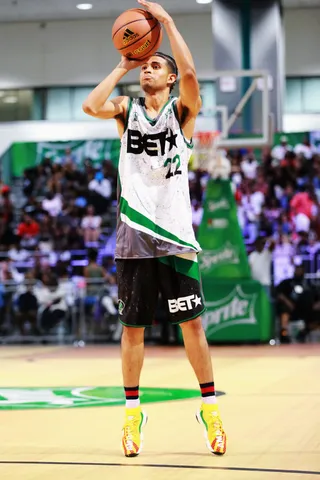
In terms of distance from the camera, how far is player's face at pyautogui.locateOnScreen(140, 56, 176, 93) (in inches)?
184

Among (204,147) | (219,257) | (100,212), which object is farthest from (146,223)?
(100,212)

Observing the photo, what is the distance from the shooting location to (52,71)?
26328 millimetres

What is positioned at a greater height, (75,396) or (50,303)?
(50,303)

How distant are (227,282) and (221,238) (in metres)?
0.74

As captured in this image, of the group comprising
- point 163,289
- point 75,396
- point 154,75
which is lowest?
point 75,396

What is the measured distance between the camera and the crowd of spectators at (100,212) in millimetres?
17141

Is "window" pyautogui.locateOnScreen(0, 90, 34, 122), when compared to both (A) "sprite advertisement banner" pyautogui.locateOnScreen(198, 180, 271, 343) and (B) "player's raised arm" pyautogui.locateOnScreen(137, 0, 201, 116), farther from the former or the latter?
(B) "player's raised arm" pyautogui.locateOnScreen(137, 0, 201, 116)

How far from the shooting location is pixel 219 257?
47.1 feet

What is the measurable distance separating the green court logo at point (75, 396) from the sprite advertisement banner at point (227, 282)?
6.34 m

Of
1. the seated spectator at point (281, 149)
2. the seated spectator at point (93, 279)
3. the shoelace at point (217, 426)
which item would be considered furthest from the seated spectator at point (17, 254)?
the shoelace at point (217, 426)

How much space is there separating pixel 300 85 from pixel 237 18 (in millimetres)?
4344

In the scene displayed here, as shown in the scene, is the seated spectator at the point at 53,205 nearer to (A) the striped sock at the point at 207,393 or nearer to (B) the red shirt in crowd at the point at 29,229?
(B) the red shirt in crowd at the point at 29,229

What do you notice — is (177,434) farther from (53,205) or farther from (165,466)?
(53,205)

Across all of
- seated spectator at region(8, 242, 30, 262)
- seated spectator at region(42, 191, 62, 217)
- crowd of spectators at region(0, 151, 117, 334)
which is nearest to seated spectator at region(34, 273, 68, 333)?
crowd of spectators at region(0, 151, 117, 334)
